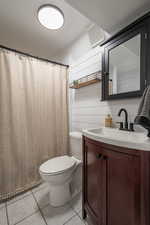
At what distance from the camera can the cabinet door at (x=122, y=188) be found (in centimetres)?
62

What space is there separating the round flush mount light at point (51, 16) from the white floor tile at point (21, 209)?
238cm

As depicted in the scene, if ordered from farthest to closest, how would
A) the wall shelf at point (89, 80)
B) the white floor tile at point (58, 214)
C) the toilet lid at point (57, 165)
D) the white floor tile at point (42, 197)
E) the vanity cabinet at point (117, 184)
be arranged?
the wall shelf at point (89, 80) → the white floor tile at point (42, 197) → the toilet lid at point (57, 165) → the white floor tile at point (58, 214) → the vanity cabinet at point (117, 184)

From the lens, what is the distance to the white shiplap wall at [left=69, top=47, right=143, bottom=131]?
1276mm

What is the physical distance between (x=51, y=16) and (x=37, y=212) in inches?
94.7

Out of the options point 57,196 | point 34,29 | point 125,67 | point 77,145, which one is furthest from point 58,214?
point 34,29

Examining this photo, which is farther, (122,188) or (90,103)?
(90,103)

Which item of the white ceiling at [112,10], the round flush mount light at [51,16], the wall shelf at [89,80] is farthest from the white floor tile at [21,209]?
the round flush mount light at [51,16]

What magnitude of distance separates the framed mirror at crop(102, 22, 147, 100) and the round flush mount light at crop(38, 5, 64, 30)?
0.77 meters

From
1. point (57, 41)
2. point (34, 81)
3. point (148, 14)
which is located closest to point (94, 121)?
point (34, 81)

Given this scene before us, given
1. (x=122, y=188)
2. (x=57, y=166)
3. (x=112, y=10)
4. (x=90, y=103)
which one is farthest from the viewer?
(x=90, y=103)

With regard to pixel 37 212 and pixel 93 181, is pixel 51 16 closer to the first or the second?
pixel 93 181

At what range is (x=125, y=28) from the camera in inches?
43.9

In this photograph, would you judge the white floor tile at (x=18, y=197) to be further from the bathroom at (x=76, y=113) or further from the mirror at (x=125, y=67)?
the mirror at (x=125, y=67)

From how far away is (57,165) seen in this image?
1287mm
